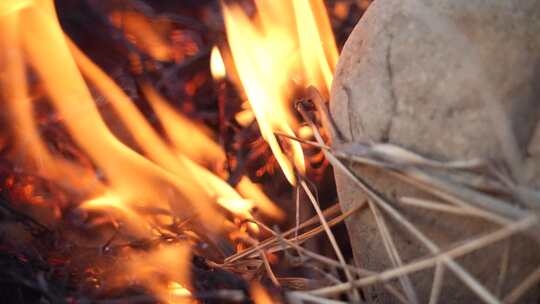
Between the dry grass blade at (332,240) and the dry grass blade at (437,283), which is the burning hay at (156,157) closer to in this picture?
the dry grass blade at (332,240)

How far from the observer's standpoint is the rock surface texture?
2.91ft

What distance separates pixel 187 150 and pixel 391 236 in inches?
26.9

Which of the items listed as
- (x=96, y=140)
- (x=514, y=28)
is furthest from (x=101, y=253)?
(x=514, y=28)

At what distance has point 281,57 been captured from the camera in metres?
1.57

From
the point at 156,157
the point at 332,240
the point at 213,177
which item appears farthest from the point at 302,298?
the point at 156,157

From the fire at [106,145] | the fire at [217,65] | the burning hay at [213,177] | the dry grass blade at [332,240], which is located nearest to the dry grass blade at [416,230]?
the burning hay at [213,177]

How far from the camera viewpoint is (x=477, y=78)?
868 mm

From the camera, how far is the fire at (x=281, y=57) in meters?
1.38

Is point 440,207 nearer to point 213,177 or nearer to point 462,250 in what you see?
point 462,250

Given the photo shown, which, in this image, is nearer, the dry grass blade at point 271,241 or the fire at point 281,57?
the dry grass blade at point 271,241

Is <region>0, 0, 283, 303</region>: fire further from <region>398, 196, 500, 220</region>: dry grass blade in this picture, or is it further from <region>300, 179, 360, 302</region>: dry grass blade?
<region>398, 196, 500, 220</region>: dry grass blade

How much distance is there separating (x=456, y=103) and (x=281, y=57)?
72 centimetres

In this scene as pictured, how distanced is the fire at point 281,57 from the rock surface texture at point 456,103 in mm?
349

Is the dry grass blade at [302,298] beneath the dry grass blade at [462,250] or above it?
beneath
